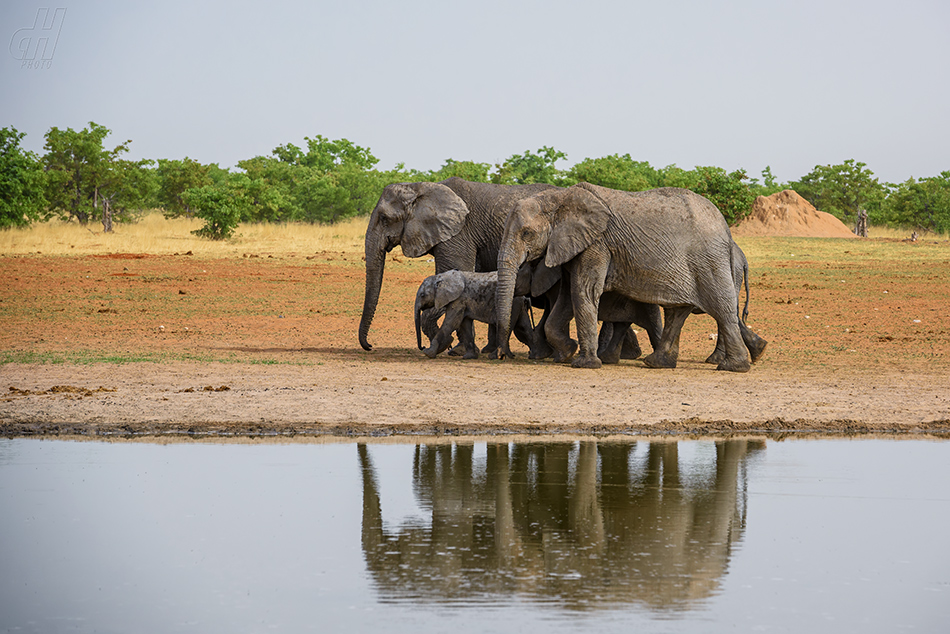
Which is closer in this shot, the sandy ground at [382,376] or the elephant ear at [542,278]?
the sandy ground at [382,376]

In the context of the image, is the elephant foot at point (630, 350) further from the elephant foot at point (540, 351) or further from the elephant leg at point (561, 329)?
the elephant leg at point (561, 329)

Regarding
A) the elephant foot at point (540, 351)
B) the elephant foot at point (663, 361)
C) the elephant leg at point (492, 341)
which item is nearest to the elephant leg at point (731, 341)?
the elephant foot at point (663, 361)

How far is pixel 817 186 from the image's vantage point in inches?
2697

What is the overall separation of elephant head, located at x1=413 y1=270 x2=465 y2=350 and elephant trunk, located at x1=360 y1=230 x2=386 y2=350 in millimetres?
1064

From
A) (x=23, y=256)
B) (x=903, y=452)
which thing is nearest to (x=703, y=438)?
(x=903, y=452)

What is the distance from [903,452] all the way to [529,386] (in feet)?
13.2

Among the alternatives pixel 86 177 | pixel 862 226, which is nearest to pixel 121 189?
pixel 86 177

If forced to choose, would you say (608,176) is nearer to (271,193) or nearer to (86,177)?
(271,193)

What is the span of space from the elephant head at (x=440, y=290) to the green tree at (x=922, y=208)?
1653 inches

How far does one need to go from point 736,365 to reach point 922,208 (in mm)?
44211

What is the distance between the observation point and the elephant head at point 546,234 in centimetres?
1367

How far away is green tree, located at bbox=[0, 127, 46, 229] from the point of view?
34.2 metres

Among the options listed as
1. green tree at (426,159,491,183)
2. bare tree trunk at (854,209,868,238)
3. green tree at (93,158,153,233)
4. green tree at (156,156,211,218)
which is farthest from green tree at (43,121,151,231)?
bare tree trunk at (854,209,868,238)

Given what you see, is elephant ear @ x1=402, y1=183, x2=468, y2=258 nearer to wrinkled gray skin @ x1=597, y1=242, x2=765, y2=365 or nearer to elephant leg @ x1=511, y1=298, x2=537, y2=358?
elephant leg @ x1=511, y1=298, x2=537, y2=358
